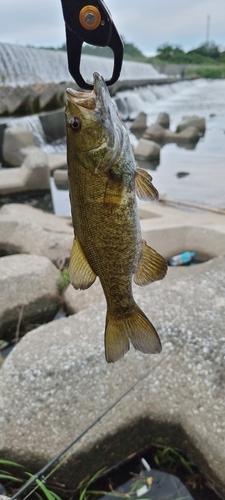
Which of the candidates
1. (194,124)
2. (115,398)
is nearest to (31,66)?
(194,124)

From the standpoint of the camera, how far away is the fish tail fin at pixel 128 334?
1424mm

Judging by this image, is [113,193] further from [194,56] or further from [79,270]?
[194,56]

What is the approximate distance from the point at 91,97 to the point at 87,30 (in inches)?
6.8

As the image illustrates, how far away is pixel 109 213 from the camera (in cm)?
127

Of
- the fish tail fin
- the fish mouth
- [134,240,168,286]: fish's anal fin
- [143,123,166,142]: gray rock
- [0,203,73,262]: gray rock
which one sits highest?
the fish mouth

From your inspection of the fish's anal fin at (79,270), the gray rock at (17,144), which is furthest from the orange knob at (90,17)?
the gray rock at (17,144)

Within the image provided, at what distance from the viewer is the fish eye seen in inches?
46.1

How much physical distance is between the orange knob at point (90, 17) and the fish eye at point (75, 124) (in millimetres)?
240

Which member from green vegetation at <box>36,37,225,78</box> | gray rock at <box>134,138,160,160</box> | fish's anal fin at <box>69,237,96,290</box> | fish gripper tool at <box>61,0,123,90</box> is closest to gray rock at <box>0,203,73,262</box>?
fish's anal fin at <box>69,237,96,290</box>

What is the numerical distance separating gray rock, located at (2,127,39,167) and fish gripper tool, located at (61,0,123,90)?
943 centimetres

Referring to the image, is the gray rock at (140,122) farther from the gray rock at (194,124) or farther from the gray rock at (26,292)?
the gray rock at (26,292)

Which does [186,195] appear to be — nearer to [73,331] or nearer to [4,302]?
[4,302]

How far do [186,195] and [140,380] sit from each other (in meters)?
7.06

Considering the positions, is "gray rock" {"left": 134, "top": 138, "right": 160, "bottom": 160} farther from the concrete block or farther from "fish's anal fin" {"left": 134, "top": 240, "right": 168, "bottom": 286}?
"fish's anal fin" {"left": 134, "top": 240, "right": 168, "bottom": 286}
